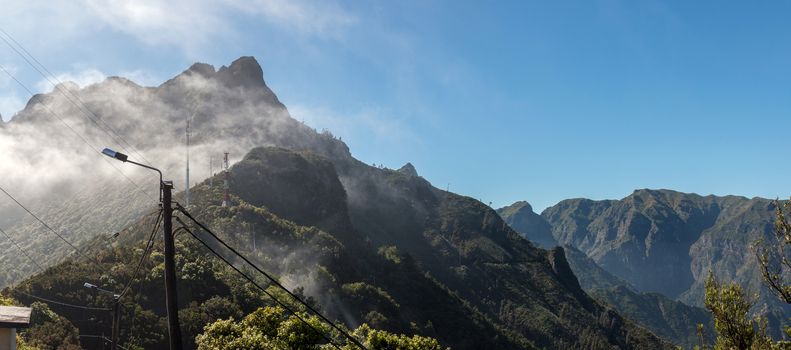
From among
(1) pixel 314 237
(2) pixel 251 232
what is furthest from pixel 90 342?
(1) pixel 314 237

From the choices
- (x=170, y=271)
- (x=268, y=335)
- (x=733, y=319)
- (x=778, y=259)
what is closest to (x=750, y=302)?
(x=733, y=319)

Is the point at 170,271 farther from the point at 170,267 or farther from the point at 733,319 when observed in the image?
the point at 733,319

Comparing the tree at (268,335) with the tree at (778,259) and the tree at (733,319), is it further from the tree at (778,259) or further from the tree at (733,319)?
the tree at (778,259)

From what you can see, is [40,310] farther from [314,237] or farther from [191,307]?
[314,237]

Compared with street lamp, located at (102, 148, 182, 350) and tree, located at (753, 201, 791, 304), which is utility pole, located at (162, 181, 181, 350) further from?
tree, located at (753, 201, 791, 304)

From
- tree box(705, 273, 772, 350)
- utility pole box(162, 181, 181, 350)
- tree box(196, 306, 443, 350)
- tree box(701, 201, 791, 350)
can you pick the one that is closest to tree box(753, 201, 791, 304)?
tree box(701, 201, 791, 350)

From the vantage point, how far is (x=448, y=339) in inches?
7234

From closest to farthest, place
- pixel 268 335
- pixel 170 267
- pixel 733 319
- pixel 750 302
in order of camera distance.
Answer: pixel 170 267
pixel 750 302
pixel 733 319
pixel 268 335

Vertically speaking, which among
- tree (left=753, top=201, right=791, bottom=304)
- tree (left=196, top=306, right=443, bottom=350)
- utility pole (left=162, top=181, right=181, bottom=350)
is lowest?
tree (left=196, top=306, right=443, bottom=350)

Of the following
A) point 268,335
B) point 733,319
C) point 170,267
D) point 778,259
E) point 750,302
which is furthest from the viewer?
point 268,335

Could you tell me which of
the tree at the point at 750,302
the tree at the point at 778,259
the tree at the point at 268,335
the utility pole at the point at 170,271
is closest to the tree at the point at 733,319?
the tree at the point at 750,302

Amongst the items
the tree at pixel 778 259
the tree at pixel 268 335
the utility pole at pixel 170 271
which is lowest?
the tree at pixel 268 335

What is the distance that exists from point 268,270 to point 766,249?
450 feet

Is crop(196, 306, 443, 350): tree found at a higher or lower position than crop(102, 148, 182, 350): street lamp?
lower
